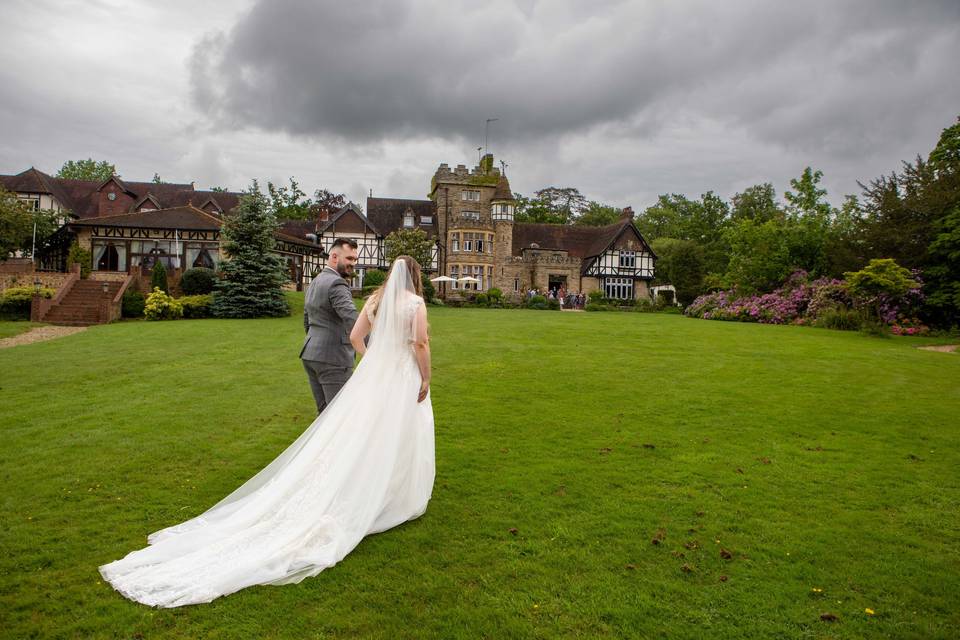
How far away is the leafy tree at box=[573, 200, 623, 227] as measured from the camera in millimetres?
80062

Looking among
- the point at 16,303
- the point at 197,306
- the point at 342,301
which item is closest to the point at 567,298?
the point at 197,306

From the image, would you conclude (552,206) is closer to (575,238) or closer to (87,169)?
(575,238)

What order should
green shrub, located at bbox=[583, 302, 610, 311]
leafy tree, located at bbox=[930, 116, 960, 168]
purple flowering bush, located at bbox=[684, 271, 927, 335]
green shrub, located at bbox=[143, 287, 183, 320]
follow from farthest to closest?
green shrub, located at bbox=[583, 302, 610, 311] → leafy tree, located at bbox=[930, 116, 960, 168] → green shrub, located at bbox=[143, 287, 183, 320] → purple flowering bush, located at bbox=[684, 271, 927, 335]

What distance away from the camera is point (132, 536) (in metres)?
4.86

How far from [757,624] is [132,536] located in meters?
5.03

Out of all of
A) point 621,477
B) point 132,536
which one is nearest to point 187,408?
point 132,536

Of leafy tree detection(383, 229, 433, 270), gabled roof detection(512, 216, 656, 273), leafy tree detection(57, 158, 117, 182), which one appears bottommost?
leafy tree detection(383, 229, 433, 270)

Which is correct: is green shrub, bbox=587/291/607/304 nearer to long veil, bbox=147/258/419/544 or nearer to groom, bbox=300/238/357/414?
groom, bbox=300/238/357/414

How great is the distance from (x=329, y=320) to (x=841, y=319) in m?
26.9

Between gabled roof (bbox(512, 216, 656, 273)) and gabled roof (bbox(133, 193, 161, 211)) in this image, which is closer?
gabled roof (bbox(133, 193, 161, 211))

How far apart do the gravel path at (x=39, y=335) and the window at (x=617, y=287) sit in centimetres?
4118

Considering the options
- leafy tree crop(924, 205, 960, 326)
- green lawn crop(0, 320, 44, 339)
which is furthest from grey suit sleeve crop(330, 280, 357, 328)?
leafy tree crop(924, 205, 960, 326)

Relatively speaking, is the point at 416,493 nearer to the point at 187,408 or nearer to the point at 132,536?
the point at 132,536

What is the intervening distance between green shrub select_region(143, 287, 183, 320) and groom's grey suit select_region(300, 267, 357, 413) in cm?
2428
